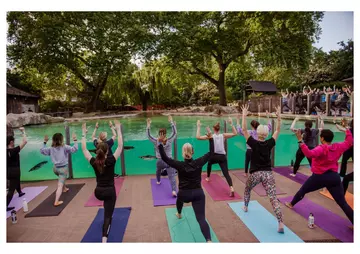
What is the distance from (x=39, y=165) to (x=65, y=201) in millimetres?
3221

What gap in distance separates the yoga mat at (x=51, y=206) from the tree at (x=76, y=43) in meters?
6.19

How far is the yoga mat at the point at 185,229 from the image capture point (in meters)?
3.49

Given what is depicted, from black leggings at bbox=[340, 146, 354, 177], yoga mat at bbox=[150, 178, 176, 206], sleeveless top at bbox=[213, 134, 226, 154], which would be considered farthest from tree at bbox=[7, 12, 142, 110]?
black leggings at bbox=[340, 146, 354, 177]

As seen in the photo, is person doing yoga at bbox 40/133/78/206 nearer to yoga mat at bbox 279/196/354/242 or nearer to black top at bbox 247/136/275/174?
black top at bbox 247/136/275/174

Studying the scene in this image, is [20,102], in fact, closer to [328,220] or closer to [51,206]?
[51,206]

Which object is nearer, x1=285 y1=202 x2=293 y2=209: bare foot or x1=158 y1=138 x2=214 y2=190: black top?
x1=158 y1=138 x2=214 y2=190: black top

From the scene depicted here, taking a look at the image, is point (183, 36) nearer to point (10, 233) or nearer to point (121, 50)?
point (121, 50)

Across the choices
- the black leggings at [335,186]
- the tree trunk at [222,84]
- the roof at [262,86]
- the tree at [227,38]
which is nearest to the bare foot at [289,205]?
the black leggings at [335,186]

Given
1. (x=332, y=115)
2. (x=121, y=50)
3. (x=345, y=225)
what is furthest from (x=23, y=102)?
(x=332, y=115)

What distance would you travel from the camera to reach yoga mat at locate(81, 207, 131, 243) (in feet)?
11.5

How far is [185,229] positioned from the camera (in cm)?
374

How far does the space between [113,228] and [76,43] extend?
42.3 ft

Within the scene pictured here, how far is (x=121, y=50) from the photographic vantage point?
12.2 meters

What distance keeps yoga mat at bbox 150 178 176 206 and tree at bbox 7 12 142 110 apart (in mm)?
6489
